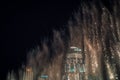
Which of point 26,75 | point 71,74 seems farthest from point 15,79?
point 71,74

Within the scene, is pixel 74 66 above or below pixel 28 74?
above

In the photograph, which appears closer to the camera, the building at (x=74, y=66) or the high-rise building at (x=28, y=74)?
the high-rise building at (x=28, y=74)

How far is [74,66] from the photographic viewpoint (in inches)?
3593

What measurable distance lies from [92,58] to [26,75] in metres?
22.8

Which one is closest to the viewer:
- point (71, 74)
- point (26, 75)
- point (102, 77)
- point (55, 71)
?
point (102, 77)

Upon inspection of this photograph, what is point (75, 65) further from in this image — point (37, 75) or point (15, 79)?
point (15, 79)

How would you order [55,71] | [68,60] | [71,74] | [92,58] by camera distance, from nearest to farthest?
[92,58] → [55,71] → [71,74] → [68,60]

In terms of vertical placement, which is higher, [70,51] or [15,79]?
[70,51]

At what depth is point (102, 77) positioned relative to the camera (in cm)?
4391

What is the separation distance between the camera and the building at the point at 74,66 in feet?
273

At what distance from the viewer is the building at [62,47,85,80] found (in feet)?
273

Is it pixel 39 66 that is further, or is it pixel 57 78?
pixel 57 78

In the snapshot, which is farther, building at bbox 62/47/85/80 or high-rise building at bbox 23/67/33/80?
building at bbox 62/47/85/80

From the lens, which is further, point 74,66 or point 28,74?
point 74,66
